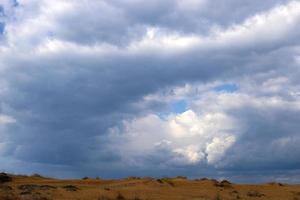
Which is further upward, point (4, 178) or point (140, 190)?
point (4, 178)

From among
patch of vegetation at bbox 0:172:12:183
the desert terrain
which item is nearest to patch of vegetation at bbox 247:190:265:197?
the desert terrain

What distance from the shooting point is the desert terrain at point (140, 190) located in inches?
1425

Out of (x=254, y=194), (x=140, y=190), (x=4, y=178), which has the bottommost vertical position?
(x=254, y=194)

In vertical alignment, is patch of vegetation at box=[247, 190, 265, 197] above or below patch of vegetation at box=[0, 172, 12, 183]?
below

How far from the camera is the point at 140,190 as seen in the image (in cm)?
4047

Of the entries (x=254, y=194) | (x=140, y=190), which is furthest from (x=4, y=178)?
(x=254, y=194)

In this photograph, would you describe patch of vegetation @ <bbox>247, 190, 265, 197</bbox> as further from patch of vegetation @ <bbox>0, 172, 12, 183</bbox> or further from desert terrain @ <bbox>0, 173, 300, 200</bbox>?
patch of vegetation @ <bbox>0, 172, 12, 183</bbox>

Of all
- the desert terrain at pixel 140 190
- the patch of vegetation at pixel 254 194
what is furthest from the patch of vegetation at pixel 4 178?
the patch of vegetation at pixel 254 194

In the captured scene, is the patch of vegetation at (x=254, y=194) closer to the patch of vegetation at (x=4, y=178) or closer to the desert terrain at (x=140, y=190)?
the desert terrain at (x=140, y=190)

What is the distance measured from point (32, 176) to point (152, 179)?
13172 mm

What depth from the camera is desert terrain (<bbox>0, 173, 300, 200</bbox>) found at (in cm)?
3619

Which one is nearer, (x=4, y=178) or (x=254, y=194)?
(x=254, y=194)

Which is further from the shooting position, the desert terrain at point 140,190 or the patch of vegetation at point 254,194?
the patch of vegetation at point 254,194

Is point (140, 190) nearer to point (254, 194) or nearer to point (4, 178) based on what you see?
point (254, 194)
